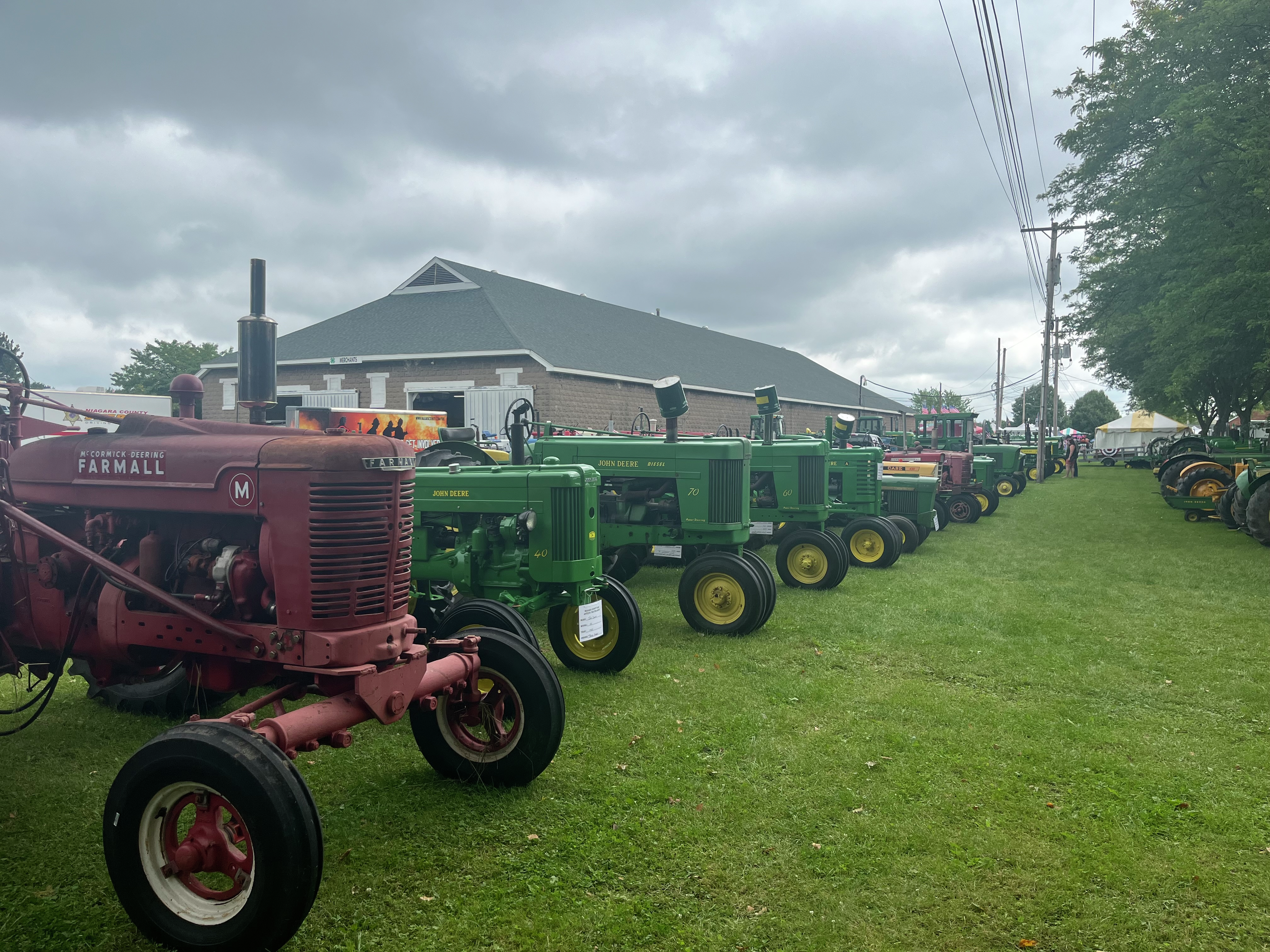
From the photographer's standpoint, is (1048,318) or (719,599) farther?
(1048,318)

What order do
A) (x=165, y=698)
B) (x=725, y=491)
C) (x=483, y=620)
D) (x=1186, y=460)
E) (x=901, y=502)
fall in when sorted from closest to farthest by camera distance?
1. (x=483, y=620)
2. (x=165, y=698)
3. (x=725, y=491)
4. (x=901, y=502)
5. (x=1186, y=460)

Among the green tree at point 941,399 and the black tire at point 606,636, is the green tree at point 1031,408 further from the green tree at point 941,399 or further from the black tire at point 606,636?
the black tire at point 606,636

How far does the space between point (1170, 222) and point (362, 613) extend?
1875cm

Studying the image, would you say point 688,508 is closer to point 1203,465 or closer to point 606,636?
point 606,636

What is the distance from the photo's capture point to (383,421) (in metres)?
14.7

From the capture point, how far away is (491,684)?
3688 millimetres

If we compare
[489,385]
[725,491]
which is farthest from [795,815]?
[489,385]

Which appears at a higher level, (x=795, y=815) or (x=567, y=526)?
(x=567, y=526)

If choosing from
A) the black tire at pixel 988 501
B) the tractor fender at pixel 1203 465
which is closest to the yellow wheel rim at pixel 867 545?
the black tire at pixel 988 501

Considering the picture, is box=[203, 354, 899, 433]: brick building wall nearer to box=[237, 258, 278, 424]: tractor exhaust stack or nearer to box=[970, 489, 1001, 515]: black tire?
box=[970, 489, 1001, 515]: black tire

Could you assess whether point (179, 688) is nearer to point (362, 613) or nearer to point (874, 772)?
point (362, 613)

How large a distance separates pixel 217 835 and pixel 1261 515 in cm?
1373

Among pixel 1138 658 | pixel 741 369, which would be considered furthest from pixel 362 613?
pixel 741 369

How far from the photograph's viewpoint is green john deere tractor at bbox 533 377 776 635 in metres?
6.84
